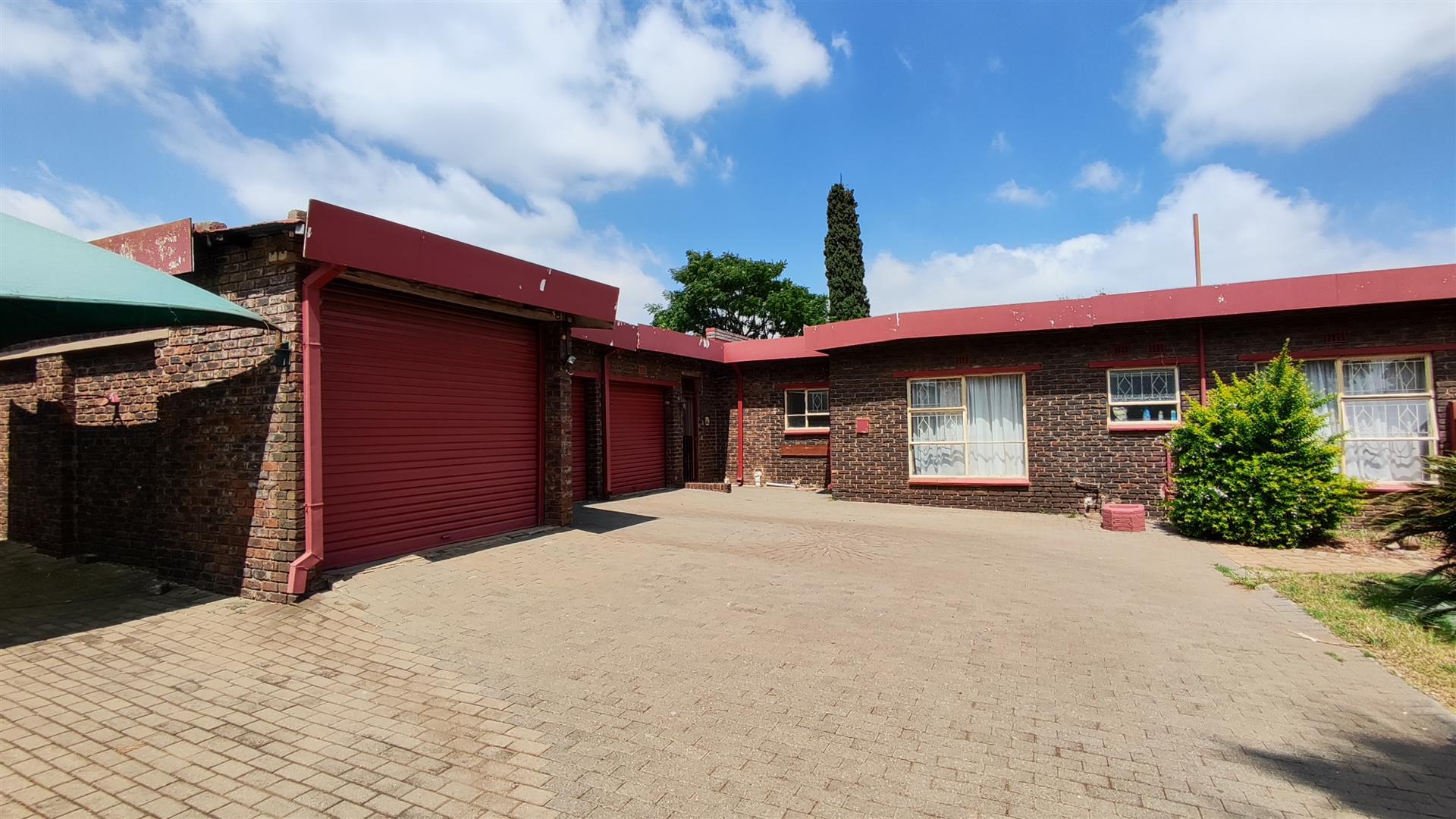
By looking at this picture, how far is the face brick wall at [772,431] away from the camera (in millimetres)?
16188

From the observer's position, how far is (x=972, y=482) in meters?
12.7

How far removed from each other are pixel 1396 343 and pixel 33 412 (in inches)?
719

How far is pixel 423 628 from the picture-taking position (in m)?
5.16

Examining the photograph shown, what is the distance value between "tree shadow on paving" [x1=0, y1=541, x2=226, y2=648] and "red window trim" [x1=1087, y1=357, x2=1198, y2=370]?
41.7 ft

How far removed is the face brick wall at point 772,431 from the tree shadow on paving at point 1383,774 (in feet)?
41.4

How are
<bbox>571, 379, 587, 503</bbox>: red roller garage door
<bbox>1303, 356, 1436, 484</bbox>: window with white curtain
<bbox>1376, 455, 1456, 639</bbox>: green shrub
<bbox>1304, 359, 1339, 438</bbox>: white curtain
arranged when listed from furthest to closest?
1. <bbox>571, 379, 587, 503</bbox>: red roller garage door
2. <bbox>1304, 359, 1339, 438</bbox>: white curtain
3. <bbox>1303, 356, 1436, 484</bbox>: window with white curtain
4. <bbox>1376, 455, 1456, 639</bbox>: green shrub

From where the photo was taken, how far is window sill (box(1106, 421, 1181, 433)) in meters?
11.2

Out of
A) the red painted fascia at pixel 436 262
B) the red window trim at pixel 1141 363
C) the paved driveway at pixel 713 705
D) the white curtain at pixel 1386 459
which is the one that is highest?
the red painted fascia at pixel 436 262

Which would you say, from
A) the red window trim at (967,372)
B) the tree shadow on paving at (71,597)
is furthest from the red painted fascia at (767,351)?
the tree shadow on paving at (71,597)

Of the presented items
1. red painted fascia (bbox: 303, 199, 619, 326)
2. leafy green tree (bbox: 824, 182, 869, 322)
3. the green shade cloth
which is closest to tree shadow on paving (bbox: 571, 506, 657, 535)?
red painted fascia (bbox: 303, 199, 619, 326)

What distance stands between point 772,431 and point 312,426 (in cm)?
1196

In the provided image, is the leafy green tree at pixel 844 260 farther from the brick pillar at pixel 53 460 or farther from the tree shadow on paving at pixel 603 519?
the brick pillar at pixel 53 460

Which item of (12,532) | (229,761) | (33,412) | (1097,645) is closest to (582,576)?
(229,761)

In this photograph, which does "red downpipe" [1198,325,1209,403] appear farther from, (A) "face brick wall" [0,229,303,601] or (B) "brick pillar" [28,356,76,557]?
(B) "brick pillar" [28,356,76,557]
